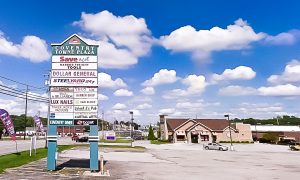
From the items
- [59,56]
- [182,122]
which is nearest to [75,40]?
[59,56]

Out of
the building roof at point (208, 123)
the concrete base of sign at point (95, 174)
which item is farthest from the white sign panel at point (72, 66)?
the building roof at point (208, 123)

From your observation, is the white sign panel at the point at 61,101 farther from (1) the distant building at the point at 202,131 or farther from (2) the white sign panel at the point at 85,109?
(1) the distant building at the point at 202,131

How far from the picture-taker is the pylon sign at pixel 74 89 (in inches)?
933

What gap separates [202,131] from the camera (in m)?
93.3

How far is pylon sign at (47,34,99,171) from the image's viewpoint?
2370 cm

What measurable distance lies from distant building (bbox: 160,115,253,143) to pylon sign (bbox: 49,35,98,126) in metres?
70.0

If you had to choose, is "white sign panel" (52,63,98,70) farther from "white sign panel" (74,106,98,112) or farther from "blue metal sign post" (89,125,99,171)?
"blue metal sign post" (89,125,99,171)

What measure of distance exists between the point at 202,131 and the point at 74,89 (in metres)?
72.4

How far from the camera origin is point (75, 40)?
81.1ft

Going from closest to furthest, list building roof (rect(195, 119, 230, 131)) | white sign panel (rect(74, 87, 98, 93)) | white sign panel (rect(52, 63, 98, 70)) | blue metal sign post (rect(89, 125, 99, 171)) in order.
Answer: blue metal sign post (rect(89, 125, 99, 171)), white sign panel (rect(74, 87, 98, 93)), white sign panel (rect(52, 63, 98, 70)), building roof (rect(195, 119, 230, 131))

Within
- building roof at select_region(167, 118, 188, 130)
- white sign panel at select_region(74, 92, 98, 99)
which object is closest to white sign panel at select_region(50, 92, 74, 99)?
white sign panel at select_region(74, 92, 98, 99)

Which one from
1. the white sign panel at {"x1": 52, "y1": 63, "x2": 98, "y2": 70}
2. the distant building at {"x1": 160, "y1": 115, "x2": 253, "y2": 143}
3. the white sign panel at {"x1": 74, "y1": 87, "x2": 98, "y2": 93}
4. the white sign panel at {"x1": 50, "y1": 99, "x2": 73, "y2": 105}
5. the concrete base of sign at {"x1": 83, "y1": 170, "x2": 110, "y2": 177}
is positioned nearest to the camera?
the concrete base of sign at {"x1": 83, "y1": 170, "x2": 110, "y2": 177}

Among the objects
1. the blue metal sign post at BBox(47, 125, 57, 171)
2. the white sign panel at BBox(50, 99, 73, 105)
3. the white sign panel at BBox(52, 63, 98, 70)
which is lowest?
the blue metal sign post at BBox(47, 125, 57, 171)

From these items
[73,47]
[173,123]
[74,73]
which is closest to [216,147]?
[173,123]
